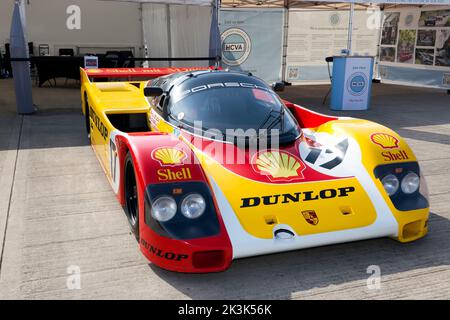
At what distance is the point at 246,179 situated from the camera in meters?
3.29

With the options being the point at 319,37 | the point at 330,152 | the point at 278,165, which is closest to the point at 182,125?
the point at 278,165

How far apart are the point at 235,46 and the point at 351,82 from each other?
4.45 meters

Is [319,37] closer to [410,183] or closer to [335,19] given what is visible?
[335,19]

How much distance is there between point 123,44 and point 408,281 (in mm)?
17142

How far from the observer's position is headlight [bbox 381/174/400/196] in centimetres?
343

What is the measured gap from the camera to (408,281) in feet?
9.85

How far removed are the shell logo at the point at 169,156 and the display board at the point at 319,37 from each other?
11682 millimetres

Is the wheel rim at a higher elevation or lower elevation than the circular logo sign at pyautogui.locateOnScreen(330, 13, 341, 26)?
lower

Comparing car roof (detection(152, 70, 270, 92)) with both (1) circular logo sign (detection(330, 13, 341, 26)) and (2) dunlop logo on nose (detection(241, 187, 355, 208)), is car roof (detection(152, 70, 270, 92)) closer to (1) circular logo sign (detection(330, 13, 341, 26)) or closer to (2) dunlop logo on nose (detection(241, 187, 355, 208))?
(2) dunlop logo on nose (detection(241, 187, 355, 208))

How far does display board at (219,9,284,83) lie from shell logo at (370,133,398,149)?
10093 mm

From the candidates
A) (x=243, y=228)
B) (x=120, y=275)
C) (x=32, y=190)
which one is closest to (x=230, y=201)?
(x=243, y=228)

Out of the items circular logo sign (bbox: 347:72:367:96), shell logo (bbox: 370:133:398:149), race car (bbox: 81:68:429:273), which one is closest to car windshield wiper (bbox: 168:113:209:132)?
race car (bbox: 81:68:429:273)

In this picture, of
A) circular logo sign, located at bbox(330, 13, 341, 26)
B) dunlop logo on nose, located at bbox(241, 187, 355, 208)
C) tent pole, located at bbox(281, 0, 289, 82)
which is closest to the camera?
dunlop logo on nose, located at bbox(241, 187, 355, 208)
